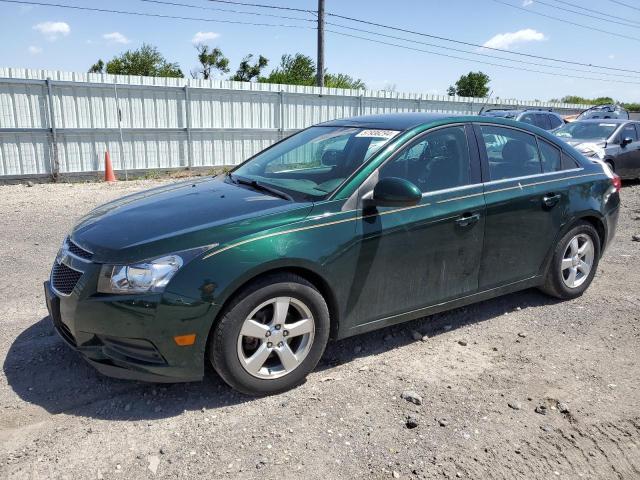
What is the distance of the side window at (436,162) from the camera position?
3754mm

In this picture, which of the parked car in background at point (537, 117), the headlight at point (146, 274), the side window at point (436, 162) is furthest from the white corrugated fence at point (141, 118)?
the side window at point (436, 162)

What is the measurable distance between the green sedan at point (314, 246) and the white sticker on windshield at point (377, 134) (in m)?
0.02

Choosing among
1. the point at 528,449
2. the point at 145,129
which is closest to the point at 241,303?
the point at 528,449

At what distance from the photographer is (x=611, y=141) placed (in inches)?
500

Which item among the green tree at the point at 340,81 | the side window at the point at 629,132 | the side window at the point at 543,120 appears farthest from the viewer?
the green tree at the point at 340,81

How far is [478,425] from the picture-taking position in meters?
3.02

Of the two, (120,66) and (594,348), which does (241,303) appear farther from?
(120,66)

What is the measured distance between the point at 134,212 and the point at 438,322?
2574mm

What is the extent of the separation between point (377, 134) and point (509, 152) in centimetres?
128

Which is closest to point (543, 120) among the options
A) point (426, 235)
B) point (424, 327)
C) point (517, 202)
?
point (517, 202)

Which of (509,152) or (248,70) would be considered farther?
(248,70)

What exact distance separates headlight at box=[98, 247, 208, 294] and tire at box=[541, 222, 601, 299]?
333cm

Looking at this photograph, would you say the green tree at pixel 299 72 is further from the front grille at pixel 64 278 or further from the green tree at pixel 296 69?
the front grille at pixel 64 278

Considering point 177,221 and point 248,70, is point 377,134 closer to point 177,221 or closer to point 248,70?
point 177,221
